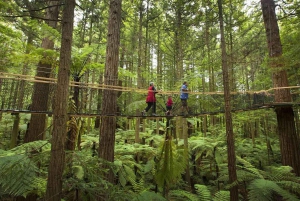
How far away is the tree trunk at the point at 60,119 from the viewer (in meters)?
1.72

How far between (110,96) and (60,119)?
192cm

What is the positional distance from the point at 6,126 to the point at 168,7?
9.56 metres

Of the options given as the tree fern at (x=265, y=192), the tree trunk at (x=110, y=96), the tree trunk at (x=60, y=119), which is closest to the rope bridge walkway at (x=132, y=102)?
the tree trunk at (x=110, y=96)

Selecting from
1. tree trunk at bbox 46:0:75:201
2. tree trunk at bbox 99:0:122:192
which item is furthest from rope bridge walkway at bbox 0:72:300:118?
tree trunk at bbox 46:0:75:201

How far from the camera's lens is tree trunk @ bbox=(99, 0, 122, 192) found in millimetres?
3487

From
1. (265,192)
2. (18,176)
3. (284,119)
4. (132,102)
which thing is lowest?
(265,192)

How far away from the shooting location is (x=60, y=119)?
71.5 inches

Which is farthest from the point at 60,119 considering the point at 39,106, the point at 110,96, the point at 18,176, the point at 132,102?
the point at 132,102

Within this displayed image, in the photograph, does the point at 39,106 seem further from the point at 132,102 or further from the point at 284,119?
the point at 284,119

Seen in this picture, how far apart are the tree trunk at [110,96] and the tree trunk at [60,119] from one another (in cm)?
151

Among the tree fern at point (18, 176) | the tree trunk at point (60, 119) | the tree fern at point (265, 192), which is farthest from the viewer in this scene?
the tree fern at point (265, 192)

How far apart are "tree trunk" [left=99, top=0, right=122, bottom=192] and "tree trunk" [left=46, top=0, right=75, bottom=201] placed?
1.51 m

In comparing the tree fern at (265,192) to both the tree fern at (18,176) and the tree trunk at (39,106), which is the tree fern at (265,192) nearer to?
the tree fern at (18,176)

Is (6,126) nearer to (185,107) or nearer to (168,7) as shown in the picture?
(185,107)
